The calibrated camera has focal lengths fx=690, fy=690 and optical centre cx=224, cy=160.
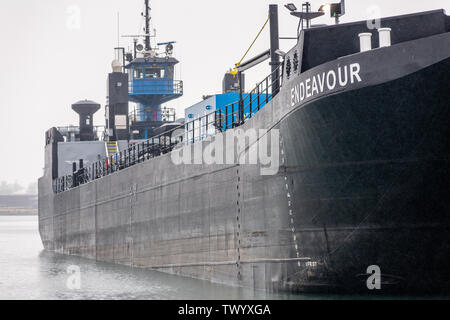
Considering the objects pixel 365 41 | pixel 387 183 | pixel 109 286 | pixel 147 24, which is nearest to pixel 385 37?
pixel 365 41

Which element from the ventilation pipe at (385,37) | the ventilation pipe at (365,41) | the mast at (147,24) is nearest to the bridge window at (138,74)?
the mast at (147,24)

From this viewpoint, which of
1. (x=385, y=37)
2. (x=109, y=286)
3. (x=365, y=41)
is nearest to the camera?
(x=385, y=37)

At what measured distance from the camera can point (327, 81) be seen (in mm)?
11742

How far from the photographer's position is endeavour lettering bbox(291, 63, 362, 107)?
1141 centimetres

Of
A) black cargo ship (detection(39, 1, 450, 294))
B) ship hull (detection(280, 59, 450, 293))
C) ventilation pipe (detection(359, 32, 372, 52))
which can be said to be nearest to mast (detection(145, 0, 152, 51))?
black cargo ship (detection(39, 1, 450, 294))

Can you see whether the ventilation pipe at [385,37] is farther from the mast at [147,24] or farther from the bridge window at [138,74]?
the bridge window at [138,74]

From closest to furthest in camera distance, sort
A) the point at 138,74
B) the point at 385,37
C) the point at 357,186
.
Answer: the point at 385,37 → the point at 357,186 → the point at 138,74

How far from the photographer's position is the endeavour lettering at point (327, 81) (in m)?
11.4

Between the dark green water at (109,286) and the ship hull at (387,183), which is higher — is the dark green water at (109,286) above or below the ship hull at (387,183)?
below

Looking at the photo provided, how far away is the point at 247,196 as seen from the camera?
14820mm

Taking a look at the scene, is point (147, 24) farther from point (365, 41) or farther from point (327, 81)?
point (365, 41)
